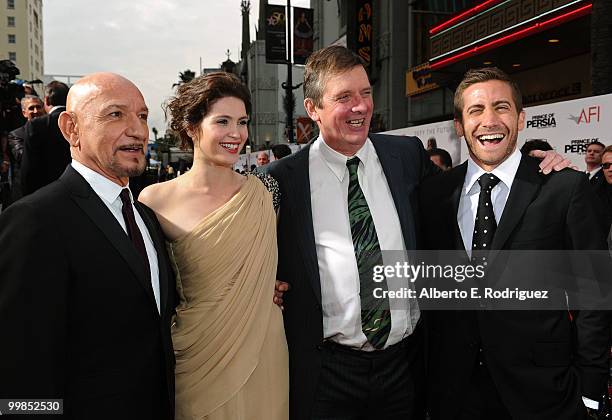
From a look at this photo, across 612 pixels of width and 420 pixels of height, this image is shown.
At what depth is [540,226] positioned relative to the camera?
2.48 metres

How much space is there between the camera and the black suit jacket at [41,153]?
16.5ft

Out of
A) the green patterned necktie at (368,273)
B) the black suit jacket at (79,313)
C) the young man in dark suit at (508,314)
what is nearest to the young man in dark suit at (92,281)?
the black suit jacket at (79,313)

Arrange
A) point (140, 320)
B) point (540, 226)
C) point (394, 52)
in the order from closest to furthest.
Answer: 1. point (140, 320)
2. point (540, 226)
3. point (394, 52)

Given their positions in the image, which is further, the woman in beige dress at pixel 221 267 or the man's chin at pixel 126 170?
the woman in beige dress at pixel 221 267

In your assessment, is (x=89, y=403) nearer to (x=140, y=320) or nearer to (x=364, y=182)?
(x=140, y=320)

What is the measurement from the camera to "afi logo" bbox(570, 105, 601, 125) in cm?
562

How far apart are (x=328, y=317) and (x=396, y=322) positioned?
Answer: 0.37m

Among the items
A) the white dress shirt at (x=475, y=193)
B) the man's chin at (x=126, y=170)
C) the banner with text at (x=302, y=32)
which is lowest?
the white dress shirt at (x=475, y=193)

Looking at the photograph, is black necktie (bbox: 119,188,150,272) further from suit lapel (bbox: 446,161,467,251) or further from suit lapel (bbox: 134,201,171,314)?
suit lapel (bbox: 446,161,467,251)

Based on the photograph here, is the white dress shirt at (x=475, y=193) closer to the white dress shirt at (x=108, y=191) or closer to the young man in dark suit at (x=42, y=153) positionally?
the white dress shirt at (x=108, y=191)

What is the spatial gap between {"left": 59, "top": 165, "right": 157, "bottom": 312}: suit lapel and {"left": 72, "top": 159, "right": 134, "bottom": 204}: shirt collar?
1.2 inches

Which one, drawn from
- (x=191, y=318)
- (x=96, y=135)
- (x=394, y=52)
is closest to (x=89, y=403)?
(x=191, y=318)

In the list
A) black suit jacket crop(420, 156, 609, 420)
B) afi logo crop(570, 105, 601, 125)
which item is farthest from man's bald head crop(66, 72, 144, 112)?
afi logo crop(570, 105, 601, 125)

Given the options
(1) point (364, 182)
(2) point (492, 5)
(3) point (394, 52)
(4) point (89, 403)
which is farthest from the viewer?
(3) point (394, 52)
